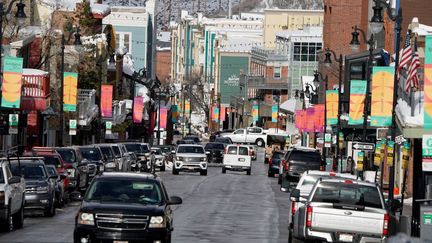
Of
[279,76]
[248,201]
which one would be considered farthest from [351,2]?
[248,201]

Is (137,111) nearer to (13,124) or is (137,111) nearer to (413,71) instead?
(13,124)

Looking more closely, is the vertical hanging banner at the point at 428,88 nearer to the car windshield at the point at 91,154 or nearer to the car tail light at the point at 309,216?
the car tail light at the point at 309,216

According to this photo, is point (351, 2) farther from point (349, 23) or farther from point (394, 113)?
point (394, 113)

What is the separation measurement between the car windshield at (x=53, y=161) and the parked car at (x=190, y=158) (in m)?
30.4

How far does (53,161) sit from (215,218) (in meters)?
8.77

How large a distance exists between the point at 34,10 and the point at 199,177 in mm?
21630

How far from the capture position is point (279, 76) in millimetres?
162375

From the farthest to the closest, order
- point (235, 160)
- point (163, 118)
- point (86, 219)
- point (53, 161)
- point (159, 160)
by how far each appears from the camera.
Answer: point (163, 118)
point (159, 160)
point (235, 160)
point (53, 161)
point (86, 219)

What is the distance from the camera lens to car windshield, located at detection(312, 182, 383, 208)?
85.6ft

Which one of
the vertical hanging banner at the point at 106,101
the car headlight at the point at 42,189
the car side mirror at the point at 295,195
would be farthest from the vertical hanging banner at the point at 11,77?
the vertical hanging banner at the point at 106,101

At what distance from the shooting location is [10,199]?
99.3ft

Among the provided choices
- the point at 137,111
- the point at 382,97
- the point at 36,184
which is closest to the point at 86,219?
the point at 36,184

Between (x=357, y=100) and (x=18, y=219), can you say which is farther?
(x=357, y=100)

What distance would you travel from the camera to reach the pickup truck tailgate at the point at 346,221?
25.3 meters
